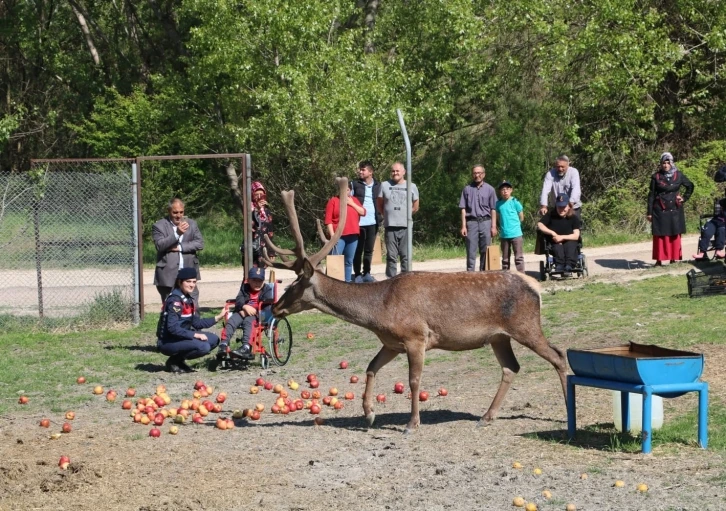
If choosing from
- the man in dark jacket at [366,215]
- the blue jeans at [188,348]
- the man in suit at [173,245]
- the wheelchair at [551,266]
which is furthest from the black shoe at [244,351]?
the wheelchair at [551,266]

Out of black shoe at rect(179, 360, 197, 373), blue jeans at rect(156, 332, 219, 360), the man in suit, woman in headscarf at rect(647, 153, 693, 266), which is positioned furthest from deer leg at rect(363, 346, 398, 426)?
woman in headscarf at rect(647, 153, 693, 266)

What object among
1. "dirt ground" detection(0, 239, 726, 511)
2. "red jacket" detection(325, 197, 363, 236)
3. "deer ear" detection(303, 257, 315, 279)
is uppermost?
"red jacket" detection(325, 197, 363, 236)

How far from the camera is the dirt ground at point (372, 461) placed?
802 cm

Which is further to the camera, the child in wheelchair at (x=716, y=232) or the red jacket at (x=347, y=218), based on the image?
the child in wheelchair at (x=716, y=232)

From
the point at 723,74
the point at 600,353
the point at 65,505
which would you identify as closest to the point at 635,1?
the point at 723,74

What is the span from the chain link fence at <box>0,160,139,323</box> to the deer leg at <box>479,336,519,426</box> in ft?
24.7

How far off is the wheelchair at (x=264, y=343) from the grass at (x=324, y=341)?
8.6 inches

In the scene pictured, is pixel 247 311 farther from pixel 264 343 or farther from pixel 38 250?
pixel 38 250

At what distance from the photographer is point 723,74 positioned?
1089 inches

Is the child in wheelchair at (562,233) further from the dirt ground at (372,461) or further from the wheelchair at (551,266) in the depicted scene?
the dirt ground at (372,461)

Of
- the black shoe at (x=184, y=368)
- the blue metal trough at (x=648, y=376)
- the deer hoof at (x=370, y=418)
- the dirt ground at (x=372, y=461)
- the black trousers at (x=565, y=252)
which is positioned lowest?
the dirt ground at (x=372, y=461)

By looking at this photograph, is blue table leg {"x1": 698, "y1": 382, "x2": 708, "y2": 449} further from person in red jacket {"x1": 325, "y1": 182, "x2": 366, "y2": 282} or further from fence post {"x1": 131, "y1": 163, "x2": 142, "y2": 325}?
fence post {"x1": 131, "y1": 163, "x2": 142, "y2": 325}

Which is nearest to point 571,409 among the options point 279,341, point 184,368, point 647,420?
point 647,420

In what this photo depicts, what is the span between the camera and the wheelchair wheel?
13688mm
